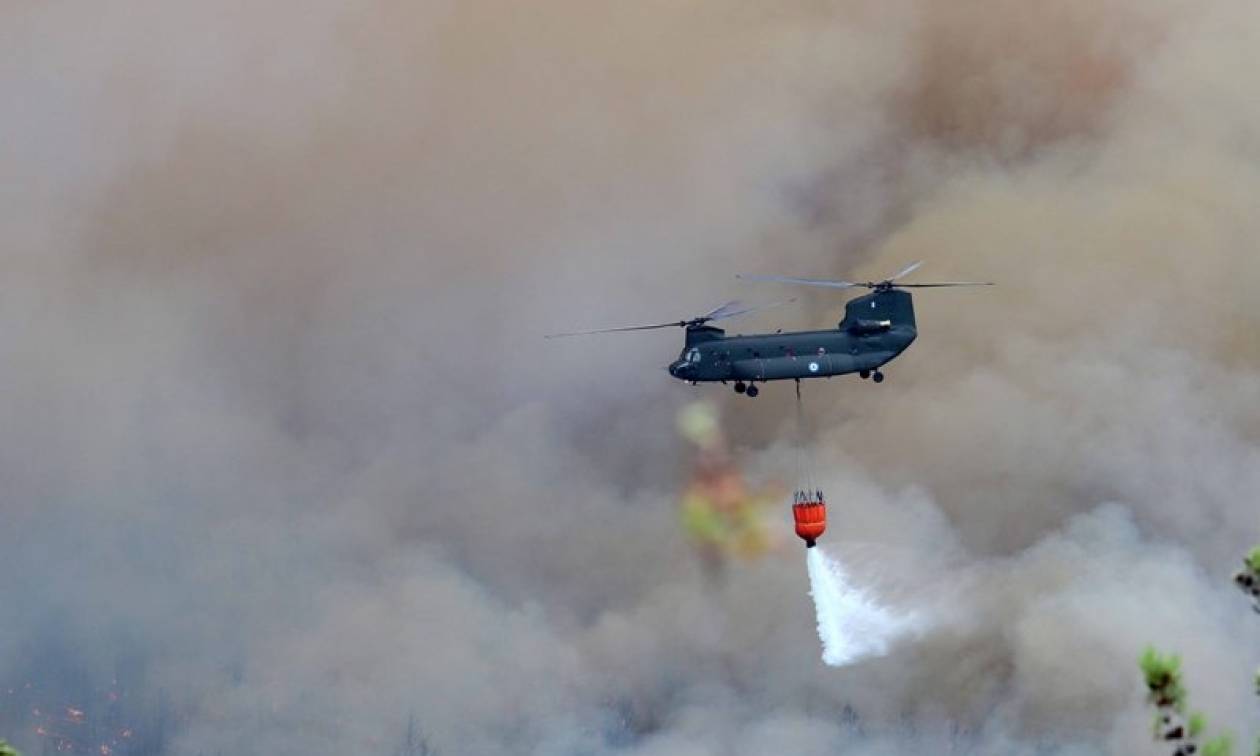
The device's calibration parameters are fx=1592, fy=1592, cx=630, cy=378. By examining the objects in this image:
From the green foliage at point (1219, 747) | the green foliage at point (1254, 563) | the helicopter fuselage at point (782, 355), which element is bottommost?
the green foliage at point (1219, 747)

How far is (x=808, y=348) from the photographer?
399ft

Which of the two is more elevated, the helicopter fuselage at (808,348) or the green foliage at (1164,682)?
the helicopter fuselage at (808,348)

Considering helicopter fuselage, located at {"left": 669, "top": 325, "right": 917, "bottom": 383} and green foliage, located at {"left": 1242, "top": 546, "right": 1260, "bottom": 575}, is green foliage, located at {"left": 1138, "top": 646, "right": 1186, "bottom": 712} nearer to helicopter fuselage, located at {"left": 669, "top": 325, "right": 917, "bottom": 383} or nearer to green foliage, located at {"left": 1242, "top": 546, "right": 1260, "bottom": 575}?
green foliage, located at {"left": 1242, "top": 546, "right": 1260, "bottom": 575}

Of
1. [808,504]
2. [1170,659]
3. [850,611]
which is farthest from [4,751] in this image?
[850,611]

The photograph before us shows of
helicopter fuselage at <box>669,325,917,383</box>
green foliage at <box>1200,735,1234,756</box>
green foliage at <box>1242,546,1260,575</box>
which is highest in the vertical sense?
helicopter fuselage at <box>669,325,917,383</box>

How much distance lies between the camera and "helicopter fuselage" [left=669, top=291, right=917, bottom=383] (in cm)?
12019

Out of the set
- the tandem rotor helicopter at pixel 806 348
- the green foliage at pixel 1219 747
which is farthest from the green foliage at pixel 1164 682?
the tandem rotor helicopter at pixel 806 348

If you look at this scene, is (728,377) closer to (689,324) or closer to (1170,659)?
(689,324)

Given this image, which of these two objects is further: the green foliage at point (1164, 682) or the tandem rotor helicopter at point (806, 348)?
the tandem rotor helicopter at point (806, 348)

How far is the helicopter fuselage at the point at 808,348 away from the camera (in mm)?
120188

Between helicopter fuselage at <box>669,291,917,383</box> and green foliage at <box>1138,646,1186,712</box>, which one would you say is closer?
green foliage at <box>1138,646,1186,712</box>

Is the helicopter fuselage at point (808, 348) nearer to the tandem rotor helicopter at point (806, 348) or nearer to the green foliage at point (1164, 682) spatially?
the tandem rotor helicopter at point (806, 348)

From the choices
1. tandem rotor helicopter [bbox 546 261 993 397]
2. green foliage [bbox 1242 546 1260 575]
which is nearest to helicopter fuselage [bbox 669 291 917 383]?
tandem rotor helicopter [bbox 546 261 993 397]

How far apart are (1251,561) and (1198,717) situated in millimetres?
4093
